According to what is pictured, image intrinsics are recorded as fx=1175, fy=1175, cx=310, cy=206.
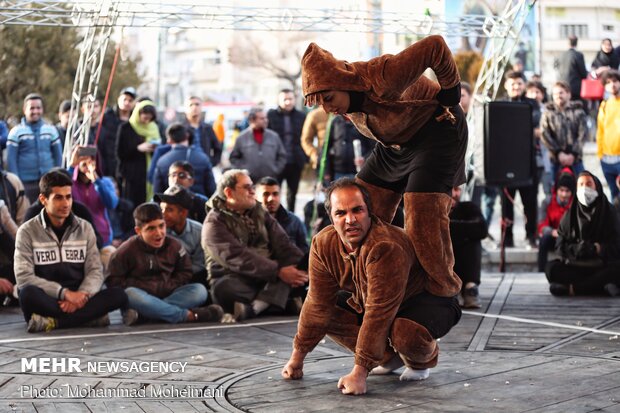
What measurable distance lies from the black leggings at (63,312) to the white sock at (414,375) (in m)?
2.75

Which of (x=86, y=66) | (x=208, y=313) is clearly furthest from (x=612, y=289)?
(x=86, y=66)

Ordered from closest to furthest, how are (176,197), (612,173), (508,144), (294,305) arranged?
1. (294,305)
2. (176,197)
3. (508,144)
4. (612,173)

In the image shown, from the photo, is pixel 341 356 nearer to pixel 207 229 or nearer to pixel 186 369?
pixel 186 369

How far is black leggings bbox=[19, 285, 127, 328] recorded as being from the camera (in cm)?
742

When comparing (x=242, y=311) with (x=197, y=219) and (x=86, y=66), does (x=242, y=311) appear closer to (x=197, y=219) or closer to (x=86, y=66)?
(x=197, y=219)

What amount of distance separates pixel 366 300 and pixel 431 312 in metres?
0.31

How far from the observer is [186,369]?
5.77m

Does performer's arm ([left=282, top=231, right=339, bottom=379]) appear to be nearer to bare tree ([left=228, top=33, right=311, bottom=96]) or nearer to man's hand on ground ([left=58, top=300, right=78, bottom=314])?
man's hand on ground ([left=58, top=300, right=78, bottom=314])

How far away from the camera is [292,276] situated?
804 centimetres

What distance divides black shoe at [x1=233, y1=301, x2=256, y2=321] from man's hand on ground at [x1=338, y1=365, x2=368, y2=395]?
275cm

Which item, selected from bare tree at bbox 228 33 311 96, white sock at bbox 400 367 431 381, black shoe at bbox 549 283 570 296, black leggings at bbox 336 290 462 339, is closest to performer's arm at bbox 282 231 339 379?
black leggings at bbox 336 290 462 339

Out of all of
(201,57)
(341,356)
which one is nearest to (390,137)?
(341,356)

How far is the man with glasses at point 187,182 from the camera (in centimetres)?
942

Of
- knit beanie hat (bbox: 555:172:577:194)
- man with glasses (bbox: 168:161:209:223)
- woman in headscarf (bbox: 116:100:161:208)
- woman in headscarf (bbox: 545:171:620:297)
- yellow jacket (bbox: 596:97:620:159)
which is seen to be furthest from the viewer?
woman in headscarf (bbox: 116:100:161:208)
